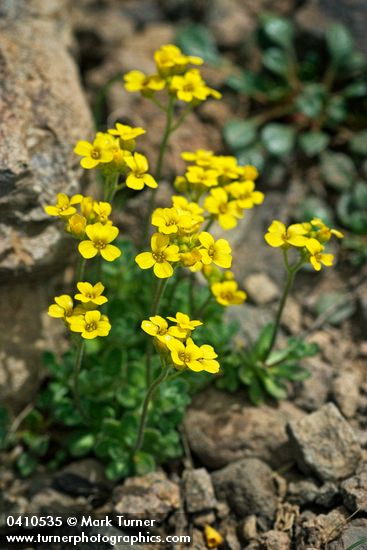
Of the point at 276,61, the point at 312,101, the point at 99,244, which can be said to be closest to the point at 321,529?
the point at 99,244

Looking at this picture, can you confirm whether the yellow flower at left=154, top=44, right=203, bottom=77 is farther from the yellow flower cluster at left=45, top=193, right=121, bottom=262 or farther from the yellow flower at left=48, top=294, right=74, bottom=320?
the yellow flower at left=48, top=294, right=74, bottom=320

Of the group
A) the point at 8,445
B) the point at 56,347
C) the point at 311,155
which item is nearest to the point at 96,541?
the point at 8,445

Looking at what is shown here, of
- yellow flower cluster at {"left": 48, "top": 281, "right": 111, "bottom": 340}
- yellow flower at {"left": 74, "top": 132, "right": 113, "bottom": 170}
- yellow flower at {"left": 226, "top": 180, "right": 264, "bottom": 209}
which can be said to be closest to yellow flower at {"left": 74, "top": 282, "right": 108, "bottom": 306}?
yellow flower cluster at {"left": 48, "top": 281, "right": 111, "bottom": 340}

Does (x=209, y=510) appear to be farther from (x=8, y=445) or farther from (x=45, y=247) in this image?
(x=45, y=247)

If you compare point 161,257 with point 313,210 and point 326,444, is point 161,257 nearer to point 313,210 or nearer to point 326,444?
point 326,444

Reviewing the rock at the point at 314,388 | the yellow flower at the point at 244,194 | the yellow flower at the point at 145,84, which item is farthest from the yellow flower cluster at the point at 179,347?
the yellow flower at the point at 145,84

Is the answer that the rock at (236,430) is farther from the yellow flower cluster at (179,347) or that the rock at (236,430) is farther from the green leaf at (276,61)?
the green leaf at (276,61)
